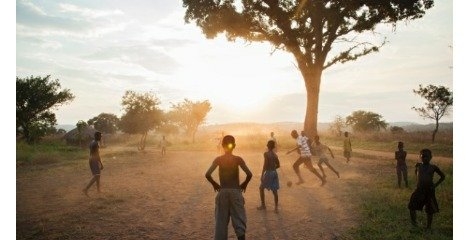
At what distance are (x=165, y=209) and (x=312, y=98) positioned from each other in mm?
15996

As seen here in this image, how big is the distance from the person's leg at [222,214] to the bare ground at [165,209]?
1.45 m

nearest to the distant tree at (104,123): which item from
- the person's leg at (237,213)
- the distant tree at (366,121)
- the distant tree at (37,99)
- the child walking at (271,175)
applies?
the distant tree at (37,99)

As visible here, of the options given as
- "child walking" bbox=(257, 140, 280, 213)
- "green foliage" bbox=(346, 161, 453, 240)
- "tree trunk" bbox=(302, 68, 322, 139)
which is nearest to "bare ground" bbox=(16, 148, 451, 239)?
"green foliage" bbox=(346, 161, 453, 240)

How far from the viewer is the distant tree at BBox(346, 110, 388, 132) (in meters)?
88.9

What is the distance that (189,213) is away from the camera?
390 inches

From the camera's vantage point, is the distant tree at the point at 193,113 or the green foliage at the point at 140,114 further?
the distant tree at the point at 193,113

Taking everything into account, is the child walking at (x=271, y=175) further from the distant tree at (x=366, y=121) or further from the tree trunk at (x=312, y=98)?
the distant tree at (x=366, y=121)

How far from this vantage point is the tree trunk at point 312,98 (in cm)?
2383

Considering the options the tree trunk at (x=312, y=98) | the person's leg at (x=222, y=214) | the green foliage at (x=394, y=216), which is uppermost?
the tree trunk at (x=312, y=98)

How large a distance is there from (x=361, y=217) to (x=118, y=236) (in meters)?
5.74

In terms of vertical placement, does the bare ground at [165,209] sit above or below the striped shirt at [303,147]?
below

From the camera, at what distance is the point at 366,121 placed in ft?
294

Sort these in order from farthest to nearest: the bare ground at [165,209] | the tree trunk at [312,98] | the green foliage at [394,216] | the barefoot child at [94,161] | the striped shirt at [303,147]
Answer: the tree trunk at [312,98] < the striped shirt at [303,147] < the barefoot child at [94,161] < the bare ground at [165,209] < the green foliage at [394,216]

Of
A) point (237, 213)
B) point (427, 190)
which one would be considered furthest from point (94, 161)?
point (427, 190)
